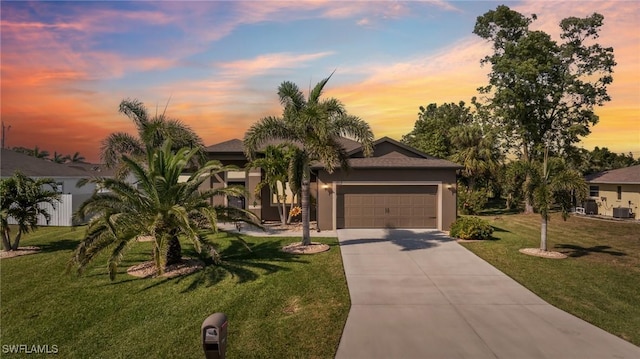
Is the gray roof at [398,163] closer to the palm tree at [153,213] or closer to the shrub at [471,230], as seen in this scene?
the shrub at [471,230]

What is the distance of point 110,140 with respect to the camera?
719 inches

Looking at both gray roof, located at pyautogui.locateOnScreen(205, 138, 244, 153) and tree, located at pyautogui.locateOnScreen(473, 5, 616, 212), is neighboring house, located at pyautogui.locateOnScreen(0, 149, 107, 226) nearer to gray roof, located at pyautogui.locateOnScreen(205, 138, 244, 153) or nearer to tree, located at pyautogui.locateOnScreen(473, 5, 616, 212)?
gray roof, located at pyautogui.locateOnScreen(205, 138, 244, 153)

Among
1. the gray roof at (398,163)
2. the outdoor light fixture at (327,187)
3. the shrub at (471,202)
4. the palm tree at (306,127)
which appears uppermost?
the palm tree at (306,127)

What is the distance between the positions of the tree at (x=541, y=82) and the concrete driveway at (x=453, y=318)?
77.7 feet

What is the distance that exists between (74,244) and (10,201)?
323 cm

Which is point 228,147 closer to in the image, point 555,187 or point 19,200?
point 19,200

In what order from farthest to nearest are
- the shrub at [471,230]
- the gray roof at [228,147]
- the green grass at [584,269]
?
the gray roof at [228,147], the shrub at [471,230], the green grass at [584,269]

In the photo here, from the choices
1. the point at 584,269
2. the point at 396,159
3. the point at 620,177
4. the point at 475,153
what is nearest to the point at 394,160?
the point at 396,159

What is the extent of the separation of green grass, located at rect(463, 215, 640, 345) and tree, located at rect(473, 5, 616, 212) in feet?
43.2

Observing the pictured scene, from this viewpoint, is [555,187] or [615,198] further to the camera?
[615,198]

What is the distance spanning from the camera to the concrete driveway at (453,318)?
7.19 metres

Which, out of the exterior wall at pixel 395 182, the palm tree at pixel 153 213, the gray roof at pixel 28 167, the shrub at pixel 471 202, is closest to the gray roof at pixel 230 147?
the exterior wall at pixel 395 182

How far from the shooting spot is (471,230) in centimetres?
1716

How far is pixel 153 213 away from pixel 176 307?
11.3 ft
